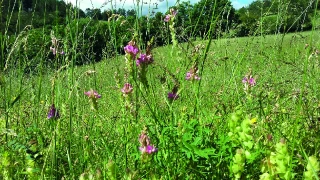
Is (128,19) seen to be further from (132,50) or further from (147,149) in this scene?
(147,149)

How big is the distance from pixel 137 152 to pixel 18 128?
3.20ft

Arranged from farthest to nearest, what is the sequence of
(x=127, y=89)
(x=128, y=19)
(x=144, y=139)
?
(x=128, y=19) < (x=127, y=89) < (x=144, y=139)

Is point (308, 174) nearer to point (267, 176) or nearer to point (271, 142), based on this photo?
point (267, 176)

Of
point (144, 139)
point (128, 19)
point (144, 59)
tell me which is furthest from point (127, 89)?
point (128, 19)

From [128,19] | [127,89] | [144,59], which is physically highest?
[128,19]

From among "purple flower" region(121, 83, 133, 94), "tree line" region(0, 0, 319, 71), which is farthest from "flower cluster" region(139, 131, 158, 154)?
"tree line" region(0, 0, 319, 71)

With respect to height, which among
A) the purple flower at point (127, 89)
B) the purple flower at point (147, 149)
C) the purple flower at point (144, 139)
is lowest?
the purple flower at point (147, 149)

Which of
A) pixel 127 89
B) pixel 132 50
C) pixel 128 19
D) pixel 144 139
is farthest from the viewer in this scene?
pixel 128 19

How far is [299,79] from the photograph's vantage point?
10.4 ft

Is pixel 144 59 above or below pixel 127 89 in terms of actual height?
above

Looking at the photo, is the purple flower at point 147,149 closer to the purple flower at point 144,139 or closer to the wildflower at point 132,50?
the purple flower at point 144,139

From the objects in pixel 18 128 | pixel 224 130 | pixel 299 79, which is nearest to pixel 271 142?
pixel 224 130

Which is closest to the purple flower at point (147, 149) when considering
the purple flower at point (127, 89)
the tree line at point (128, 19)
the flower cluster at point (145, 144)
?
the flower cluster at point (145, 144)

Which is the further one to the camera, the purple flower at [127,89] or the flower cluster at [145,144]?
the purple flower at [127,89]
